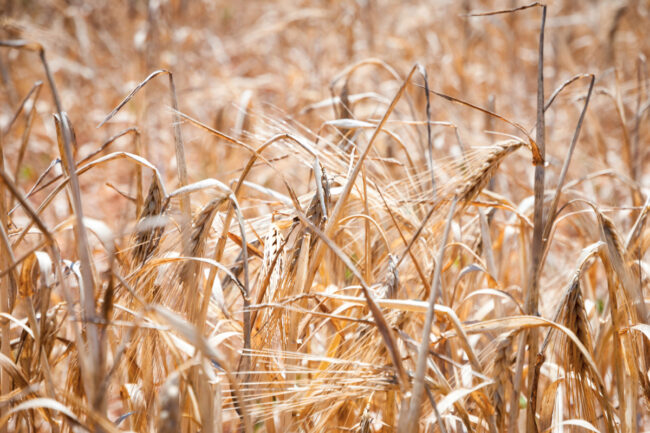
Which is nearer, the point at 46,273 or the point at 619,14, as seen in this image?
the point at 46,273

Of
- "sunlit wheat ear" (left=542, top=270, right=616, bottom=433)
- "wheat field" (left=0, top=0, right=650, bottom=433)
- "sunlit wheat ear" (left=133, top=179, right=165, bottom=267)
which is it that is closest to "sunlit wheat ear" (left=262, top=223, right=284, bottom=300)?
"wheat field" (left=0, top=0, right=650, bottom=433)

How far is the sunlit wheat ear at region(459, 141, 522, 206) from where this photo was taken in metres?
0.77

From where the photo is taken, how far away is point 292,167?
239 centimetres

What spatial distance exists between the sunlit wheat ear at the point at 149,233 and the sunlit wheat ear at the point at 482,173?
1.48 ft

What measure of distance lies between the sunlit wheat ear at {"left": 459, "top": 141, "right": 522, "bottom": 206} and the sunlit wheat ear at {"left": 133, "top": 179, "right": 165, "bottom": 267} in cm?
45

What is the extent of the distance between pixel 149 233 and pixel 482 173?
52 cm

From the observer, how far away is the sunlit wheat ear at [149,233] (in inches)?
31.4

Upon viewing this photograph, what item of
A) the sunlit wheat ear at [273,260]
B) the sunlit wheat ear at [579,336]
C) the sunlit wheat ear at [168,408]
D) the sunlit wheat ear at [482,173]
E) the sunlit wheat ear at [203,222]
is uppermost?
the sunlit wheat ear at [482,173]

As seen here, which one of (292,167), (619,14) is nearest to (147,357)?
(292,167)

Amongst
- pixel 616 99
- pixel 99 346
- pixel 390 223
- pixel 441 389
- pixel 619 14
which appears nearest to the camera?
pixel 99 346

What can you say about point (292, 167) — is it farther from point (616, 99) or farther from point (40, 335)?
point (40, 335)

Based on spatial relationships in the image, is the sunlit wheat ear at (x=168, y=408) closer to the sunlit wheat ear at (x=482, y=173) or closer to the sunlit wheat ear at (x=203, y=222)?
the sunlit wheat ear at (x=203, y=222)

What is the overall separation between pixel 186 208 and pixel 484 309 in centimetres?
81

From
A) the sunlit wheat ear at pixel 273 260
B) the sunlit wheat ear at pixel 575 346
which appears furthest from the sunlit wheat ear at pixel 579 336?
the sunlit wheat ear at pixel 273 260
